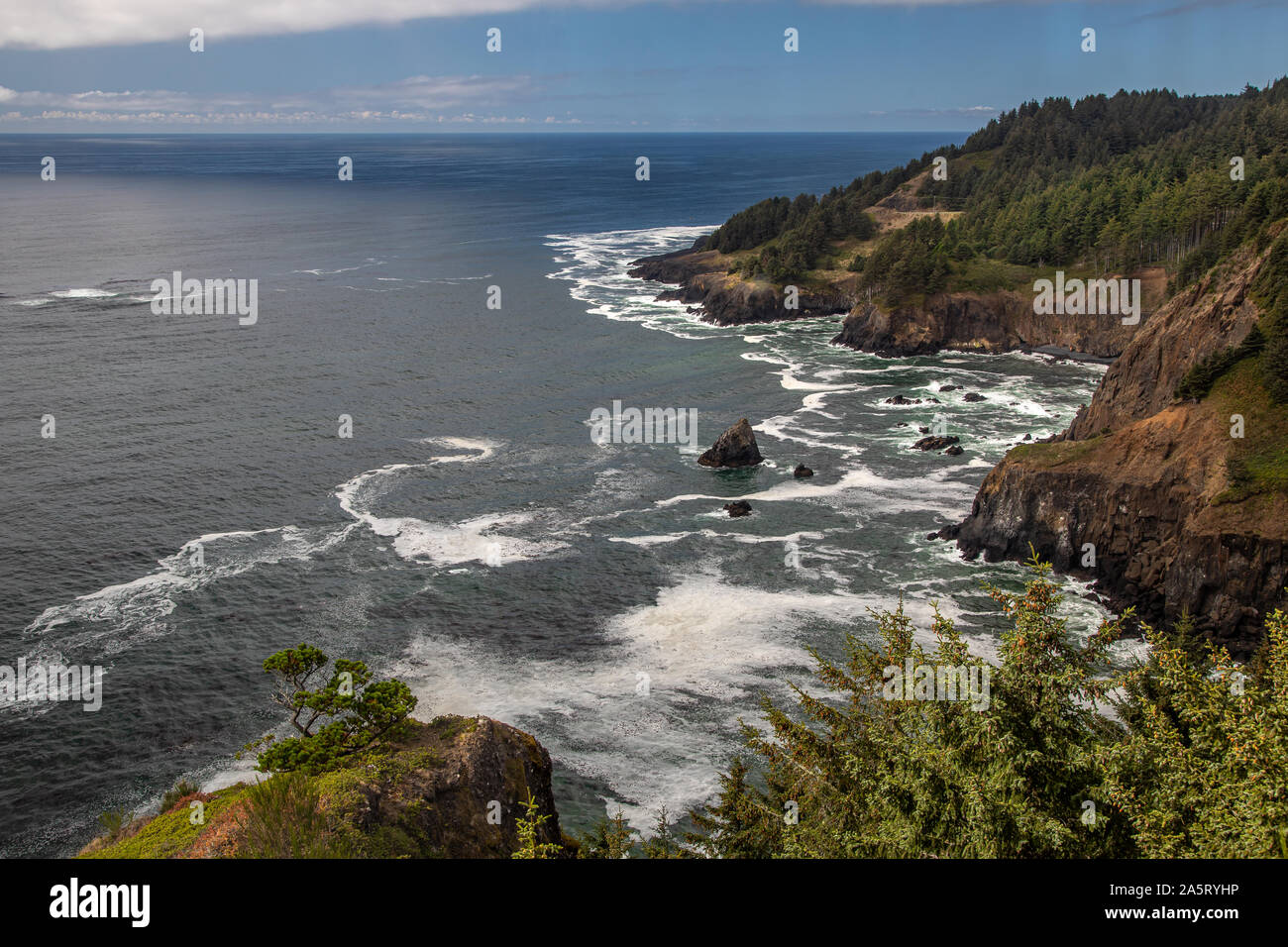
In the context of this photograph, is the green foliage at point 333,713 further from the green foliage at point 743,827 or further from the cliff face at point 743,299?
the cliff face at point 743,299

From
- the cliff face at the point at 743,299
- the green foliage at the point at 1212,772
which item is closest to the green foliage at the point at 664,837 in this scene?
the green foliage at the point at 1212,772

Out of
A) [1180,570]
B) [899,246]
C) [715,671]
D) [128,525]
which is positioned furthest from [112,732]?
[899,246]

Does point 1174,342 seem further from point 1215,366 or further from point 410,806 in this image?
point 410,806

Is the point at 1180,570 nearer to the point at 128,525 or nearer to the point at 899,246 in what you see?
the point at 128,525

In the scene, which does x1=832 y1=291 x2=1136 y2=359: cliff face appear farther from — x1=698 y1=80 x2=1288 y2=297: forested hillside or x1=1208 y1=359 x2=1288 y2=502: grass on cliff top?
x1=1208 y1=359 x2=1288 y2=502: grass on cliff top

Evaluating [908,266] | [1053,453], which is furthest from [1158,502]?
[908,266]
